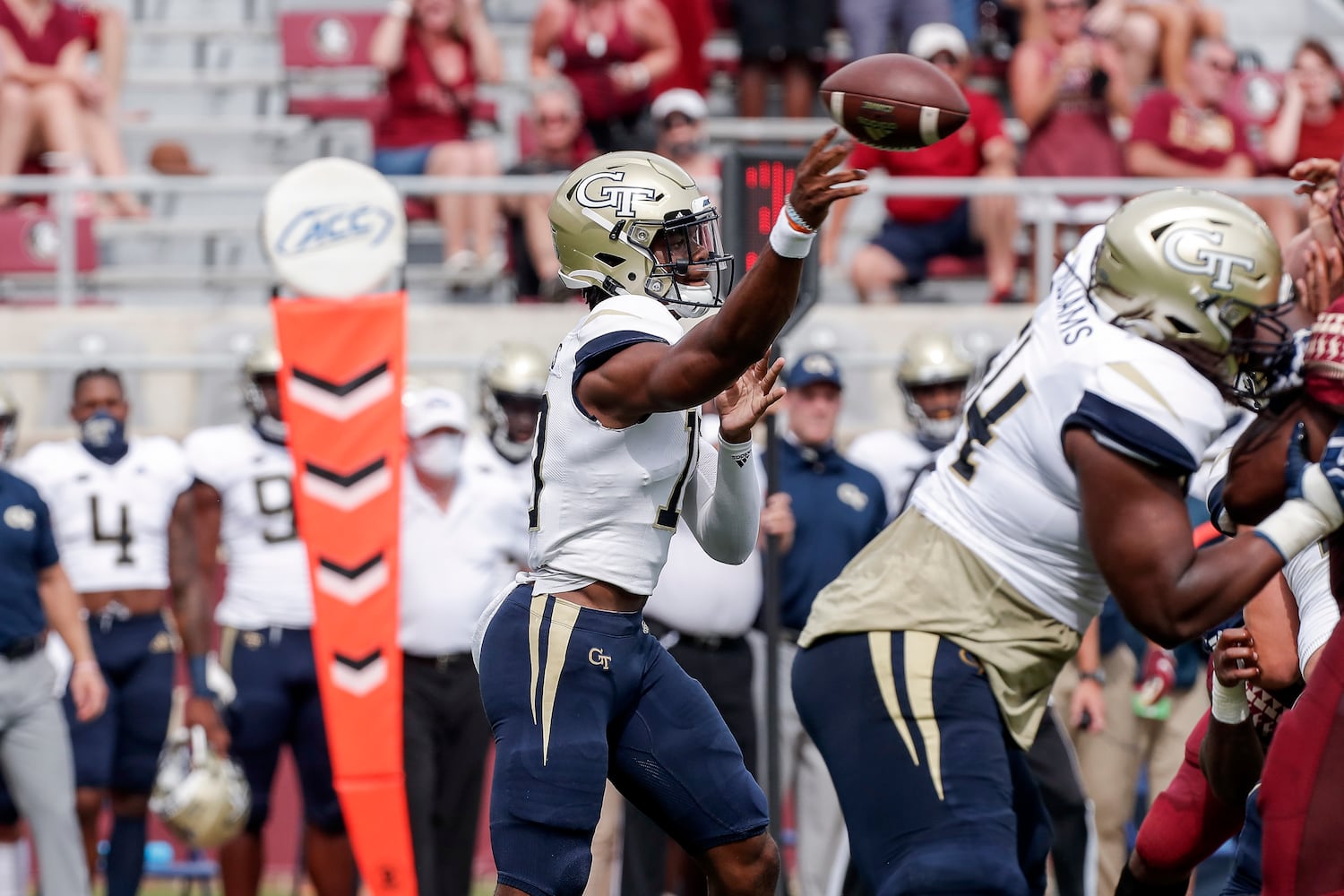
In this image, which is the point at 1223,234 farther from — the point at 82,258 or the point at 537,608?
the point at 82,258

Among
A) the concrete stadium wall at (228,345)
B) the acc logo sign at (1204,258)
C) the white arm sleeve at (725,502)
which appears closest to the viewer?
the acc logo sign at (1204,258)

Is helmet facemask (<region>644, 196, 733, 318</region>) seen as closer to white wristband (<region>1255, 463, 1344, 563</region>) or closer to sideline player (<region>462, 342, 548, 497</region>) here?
white wristband (<region>1255, 463, 1344, 563</region>)

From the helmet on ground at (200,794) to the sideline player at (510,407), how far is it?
4.86 feet

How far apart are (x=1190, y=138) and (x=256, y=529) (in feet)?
17.7

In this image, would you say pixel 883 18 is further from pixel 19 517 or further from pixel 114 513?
pixel 19 517

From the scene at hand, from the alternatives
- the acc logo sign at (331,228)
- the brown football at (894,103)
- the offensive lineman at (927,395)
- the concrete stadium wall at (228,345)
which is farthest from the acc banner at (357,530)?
the brown football at (894,103)

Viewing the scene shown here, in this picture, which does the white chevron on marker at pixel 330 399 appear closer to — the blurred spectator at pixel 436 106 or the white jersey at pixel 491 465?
the white jersey at pixel 491 465

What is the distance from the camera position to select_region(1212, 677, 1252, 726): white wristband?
3965 mm

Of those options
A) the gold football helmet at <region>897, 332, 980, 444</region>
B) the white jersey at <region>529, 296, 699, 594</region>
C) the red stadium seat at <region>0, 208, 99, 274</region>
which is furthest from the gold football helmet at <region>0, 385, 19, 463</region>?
the white jersey at <region>529, 296, 699, 594</region>

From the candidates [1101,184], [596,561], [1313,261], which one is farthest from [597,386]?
[1101,184]

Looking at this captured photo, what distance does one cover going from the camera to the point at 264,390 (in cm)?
761

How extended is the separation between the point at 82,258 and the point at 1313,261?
7438 mm

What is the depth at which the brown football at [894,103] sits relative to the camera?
3607mm

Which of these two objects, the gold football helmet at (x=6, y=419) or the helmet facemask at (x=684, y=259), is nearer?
the helmet facemask at (x=684, y=259)
